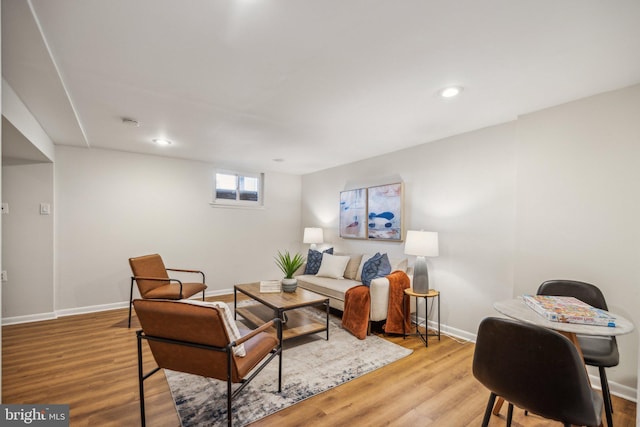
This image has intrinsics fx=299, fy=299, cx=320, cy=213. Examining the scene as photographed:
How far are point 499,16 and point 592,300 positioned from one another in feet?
6.85

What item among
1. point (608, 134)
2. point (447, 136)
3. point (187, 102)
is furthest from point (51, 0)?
point (608, 134)

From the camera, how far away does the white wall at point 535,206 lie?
2.27 m

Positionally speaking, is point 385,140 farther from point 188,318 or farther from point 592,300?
point 188,318

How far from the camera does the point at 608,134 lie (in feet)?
7.73

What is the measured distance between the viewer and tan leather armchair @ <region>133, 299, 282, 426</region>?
169 cm

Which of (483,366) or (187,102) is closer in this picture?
(483,366)

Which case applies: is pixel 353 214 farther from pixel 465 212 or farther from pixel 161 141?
Result: pixel 161 141

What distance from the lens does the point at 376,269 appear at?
3.69 m

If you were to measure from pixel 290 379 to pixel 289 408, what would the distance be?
0.36 m

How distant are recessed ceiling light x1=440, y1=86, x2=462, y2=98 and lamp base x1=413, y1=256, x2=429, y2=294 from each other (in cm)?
172

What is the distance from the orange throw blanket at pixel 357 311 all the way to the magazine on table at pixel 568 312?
163 centimetres

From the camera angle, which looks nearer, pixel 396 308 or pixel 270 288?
pixel 396 308

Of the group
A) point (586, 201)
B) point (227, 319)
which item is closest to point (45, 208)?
point (227, 319)

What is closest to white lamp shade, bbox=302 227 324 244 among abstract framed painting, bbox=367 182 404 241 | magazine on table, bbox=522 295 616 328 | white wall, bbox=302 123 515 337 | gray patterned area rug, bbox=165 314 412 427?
abstract framed painting, bbox=367 182 404 241
